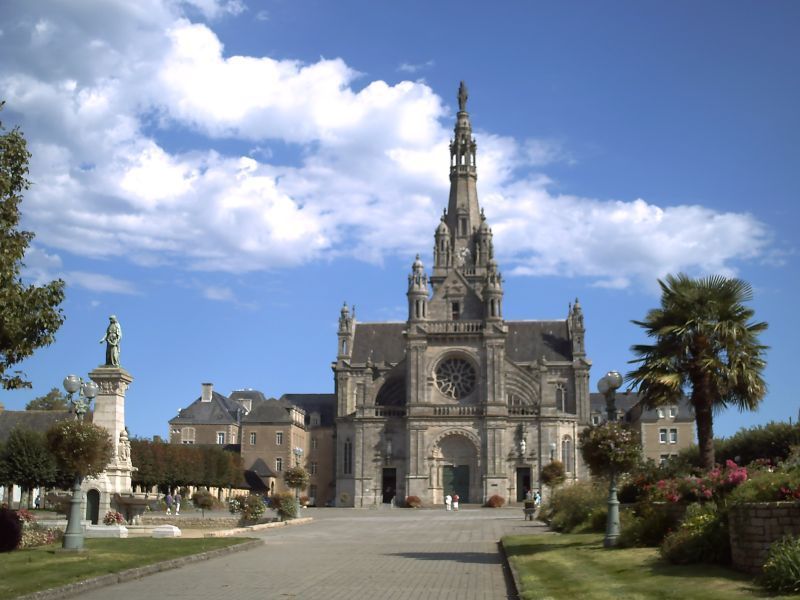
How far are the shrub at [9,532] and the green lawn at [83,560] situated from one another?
0.86 feet

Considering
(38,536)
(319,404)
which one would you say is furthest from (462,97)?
(38,536)

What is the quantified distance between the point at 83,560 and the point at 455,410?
61666 mm

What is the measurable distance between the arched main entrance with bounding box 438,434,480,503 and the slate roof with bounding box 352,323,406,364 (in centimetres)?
1380

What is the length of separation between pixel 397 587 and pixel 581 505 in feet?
53.4

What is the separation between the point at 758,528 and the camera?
49.1 ft

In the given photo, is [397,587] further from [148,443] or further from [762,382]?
[148,443]

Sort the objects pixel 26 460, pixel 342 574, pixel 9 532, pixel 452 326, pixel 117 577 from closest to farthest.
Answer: pixel 117 577 < pixel 342 574 < pixel 9 532 < pixel 26 460 < pixel 452 326

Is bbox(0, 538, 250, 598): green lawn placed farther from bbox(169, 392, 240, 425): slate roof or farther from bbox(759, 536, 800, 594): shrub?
bbox(169, 392, 240, 425): slate roof

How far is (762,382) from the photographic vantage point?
24.2 metres

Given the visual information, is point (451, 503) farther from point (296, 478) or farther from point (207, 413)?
point (207, 413)

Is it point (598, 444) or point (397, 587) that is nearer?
point (397, 587)

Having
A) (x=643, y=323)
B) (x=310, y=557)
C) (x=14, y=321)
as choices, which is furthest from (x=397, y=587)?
(x=643, y=323)

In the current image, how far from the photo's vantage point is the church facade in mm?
79250

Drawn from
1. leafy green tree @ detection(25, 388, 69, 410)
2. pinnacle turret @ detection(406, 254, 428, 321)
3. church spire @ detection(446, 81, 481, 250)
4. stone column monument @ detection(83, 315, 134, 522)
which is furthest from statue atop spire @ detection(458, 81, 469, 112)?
stone column monument @ detection(83, 315, 134, 522)
